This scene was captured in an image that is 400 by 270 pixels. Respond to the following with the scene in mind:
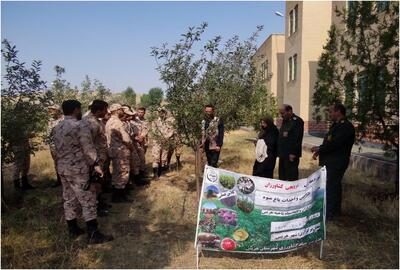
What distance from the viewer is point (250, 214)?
417cm

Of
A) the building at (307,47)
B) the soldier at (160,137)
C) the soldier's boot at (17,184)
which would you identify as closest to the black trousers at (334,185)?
the soldier at (160,137)

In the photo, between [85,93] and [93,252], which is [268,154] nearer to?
[93,252]

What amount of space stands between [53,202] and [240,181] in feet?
→ 13.0

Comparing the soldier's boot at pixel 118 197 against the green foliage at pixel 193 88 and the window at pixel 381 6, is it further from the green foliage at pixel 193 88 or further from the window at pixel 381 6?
the window at pixel 381 6

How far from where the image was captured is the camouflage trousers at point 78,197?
16.0ft

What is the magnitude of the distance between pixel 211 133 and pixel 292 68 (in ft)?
71.0

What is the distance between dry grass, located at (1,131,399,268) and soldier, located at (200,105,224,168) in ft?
3.53

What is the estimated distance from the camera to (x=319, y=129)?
2403 cm

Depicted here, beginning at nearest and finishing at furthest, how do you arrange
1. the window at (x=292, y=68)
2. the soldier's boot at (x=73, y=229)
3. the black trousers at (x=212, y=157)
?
the soldier's boot at (x=73, y=229) → the black trousers at (x=212, y=157) → the window at (x=292, y=68)

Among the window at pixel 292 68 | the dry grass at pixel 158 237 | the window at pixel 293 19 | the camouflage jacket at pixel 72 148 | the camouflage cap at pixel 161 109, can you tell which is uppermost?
the window at pixel 293 19

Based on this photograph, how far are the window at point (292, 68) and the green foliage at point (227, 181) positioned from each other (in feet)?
75.2

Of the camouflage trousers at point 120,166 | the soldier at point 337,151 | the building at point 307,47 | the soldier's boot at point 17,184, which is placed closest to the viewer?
the soldier at point 337,151

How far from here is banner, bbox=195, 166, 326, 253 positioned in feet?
13.5

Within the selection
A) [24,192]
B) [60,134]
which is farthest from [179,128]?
[24,192]
